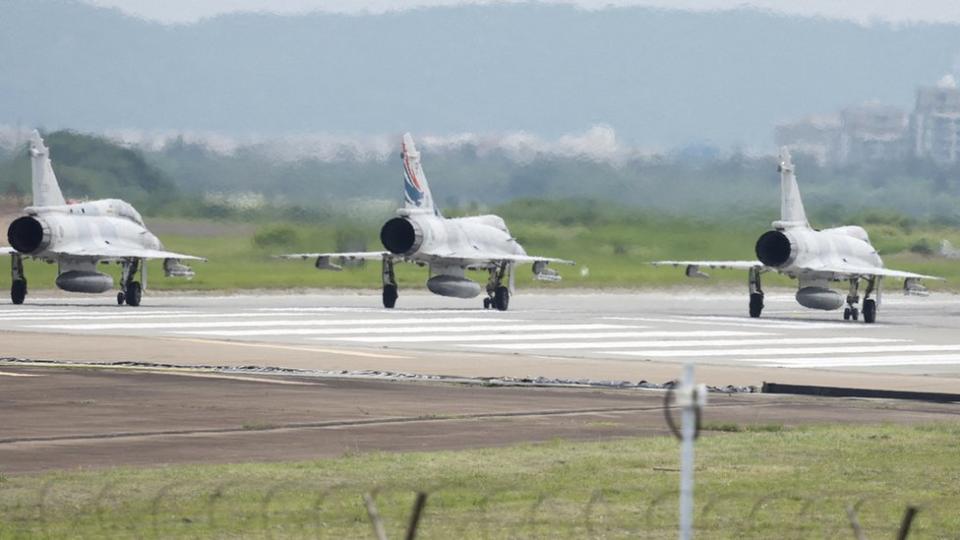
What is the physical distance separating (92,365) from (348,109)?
37.1 meters

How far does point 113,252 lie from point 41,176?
107 inches

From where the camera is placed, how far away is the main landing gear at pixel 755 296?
5038 cm

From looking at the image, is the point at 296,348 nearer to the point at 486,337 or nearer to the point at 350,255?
the point at 486,337

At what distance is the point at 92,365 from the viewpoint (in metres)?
29.5

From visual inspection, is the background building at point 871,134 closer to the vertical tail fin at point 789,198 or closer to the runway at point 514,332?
the runway at point 514,332

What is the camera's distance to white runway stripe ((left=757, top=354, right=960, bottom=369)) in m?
33.4

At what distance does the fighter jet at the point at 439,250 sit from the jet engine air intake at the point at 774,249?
21.9 feet

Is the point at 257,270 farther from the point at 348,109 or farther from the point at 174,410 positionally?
the point at 174,410

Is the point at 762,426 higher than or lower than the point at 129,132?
lower

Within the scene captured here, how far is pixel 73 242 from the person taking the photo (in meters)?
51.0

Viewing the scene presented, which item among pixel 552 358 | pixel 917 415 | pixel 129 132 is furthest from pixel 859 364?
pixel 129 132

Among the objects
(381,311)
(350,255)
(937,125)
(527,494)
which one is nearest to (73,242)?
(350,255)

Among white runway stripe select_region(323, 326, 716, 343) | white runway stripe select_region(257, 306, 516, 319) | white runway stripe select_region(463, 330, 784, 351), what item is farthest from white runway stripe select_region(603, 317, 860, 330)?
white runway stripe select_region(323, 326, 716, 343)

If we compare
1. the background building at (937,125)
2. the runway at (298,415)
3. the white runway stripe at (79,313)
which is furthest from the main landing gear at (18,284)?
the background building at (937,125)
